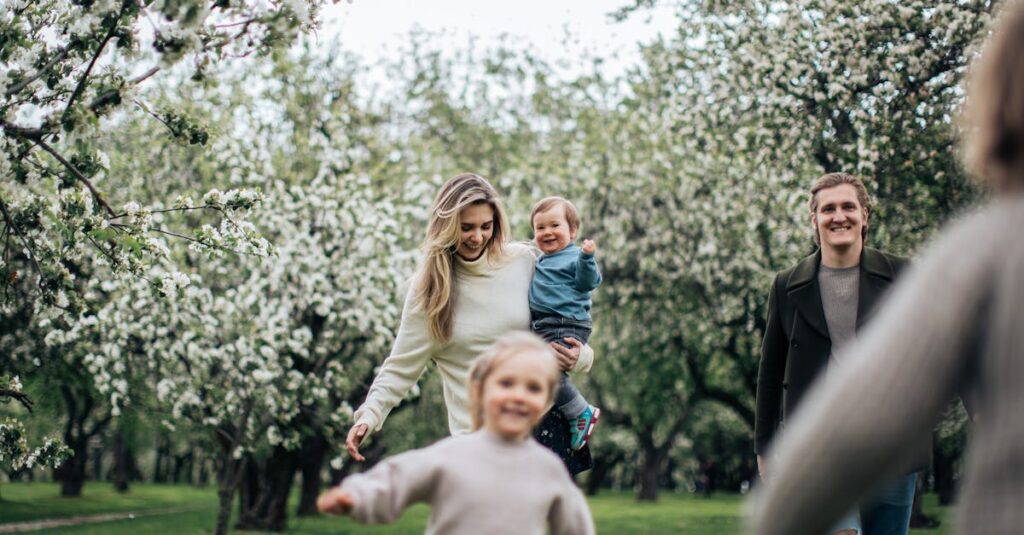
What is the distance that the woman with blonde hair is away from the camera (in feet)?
15.8

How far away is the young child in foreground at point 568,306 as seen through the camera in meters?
4.79

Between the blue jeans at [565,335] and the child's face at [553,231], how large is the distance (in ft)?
1.33

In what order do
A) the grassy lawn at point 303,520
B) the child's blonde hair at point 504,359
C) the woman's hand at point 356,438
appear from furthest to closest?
the grassy lawn at point 303,520 < the woman's hand at point 356,438 < the child's blonde hair at point 504,359

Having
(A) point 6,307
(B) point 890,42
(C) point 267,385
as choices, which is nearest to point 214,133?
(A) point 6,307

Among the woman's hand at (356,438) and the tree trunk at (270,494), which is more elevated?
the woman's hand at (356,438)

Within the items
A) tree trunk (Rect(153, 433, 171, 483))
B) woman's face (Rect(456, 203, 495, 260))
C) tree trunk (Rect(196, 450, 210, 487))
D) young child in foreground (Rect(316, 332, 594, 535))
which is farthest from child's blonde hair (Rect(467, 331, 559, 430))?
tree trunk (Rect(196, 450, 210, 487))

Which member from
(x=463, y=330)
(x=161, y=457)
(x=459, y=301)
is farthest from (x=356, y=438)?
(x=161, y=457)

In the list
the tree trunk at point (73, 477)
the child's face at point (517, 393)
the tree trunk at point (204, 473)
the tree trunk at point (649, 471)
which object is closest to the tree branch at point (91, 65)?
the child's face at point (517, 393)

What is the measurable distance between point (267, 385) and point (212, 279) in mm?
3607

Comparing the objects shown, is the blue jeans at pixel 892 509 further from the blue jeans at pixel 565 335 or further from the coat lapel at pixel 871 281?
the blue jeans at pixel 565 335

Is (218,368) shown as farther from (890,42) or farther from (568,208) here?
(568,208)

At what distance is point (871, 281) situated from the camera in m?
5.11

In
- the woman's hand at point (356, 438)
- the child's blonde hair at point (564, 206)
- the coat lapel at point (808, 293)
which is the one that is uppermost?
the child's blonde hair at point (564, 206)

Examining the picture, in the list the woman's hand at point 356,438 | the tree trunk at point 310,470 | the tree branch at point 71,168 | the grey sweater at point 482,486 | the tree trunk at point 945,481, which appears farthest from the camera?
the tree trunk at point 945,481
